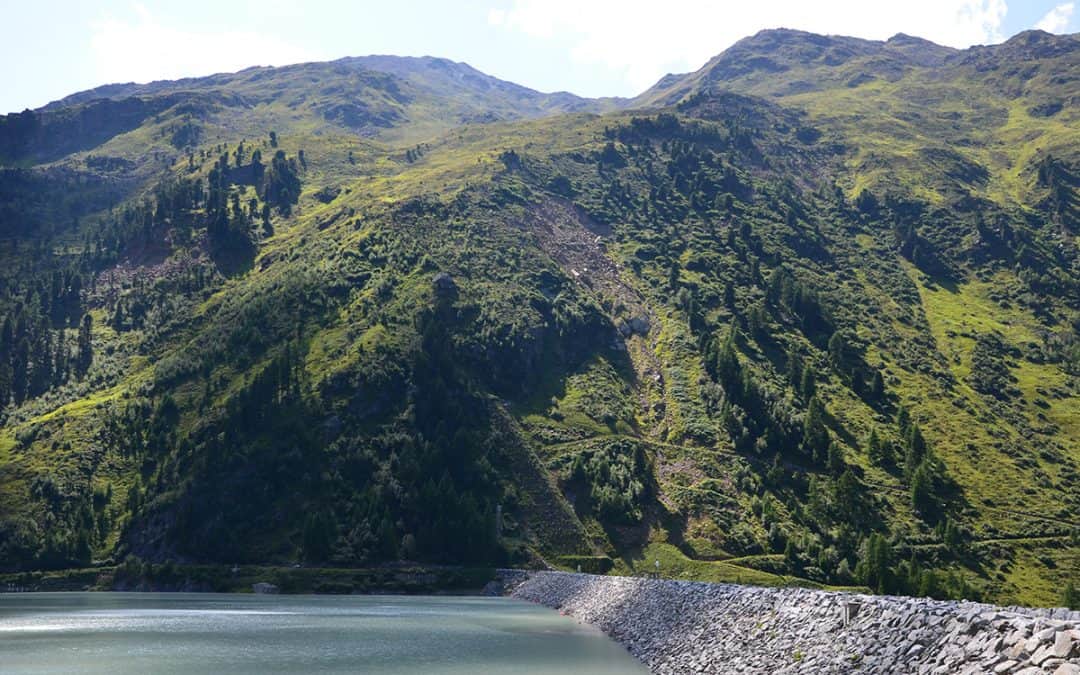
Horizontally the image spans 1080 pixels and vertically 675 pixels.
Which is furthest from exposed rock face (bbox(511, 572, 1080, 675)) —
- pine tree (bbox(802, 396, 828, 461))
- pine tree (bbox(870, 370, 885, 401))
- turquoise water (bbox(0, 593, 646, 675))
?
pine tree (bbox(870, 370, 885, 401))

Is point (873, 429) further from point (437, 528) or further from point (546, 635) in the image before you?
point (546, 635)

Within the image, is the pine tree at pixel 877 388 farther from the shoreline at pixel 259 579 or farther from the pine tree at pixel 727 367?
the shoreline at pixel 259 579

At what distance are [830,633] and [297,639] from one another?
48.3m

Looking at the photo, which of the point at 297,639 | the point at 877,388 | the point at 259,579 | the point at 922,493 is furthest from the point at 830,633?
the point at 877,388

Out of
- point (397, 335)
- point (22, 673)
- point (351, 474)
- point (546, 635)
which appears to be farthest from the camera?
point (397, 335)

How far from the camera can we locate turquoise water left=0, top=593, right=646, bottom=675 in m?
58.8

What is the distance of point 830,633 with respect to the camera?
41.2 meters

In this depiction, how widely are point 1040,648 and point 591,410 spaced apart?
155 metres

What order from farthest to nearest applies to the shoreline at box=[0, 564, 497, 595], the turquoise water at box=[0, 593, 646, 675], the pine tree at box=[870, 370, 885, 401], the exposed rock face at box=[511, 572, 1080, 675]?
the pine tree at box=[870, 370, 885, 401] < the shoreline at box=[0, 564, 497, 595] < the turquoise water at box=[0, 593, 646, 675] < the exposed rock face at box=[511, 572, 1080, 675]

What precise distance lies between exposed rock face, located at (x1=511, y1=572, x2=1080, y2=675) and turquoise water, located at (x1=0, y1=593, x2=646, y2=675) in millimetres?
4396

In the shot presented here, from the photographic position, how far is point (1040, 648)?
82.8 feet

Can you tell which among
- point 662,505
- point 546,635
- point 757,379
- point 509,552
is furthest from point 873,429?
point 546,635

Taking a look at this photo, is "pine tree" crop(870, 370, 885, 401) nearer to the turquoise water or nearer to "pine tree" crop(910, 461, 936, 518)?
"pine tree" crop(910, 461, 936, 518)

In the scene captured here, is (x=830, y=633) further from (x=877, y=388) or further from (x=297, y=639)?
(x=877, y=388)
